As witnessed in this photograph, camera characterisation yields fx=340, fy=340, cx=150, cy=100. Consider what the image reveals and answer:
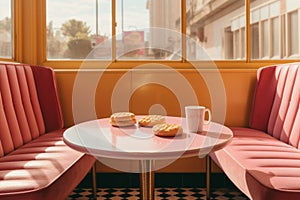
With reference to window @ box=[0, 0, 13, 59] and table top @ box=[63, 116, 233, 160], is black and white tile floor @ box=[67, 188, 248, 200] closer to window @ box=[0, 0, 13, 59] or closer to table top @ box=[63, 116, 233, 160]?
table top @ box=[63, 116, 233, 160]

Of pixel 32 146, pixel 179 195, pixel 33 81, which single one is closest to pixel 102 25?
pixel 33 81

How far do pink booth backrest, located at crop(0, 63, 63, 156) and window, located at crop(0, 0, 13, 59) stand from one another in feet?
1.21

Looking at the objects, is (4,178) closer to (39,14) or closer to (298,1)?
(39,14)

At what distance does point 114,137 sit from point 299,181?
789mm

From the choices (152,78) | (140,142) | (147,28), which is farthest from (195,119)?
(147,28)

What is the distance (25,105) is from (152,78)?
3.29 ft

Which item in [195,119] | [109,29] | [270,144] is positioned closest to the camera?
[195,119]

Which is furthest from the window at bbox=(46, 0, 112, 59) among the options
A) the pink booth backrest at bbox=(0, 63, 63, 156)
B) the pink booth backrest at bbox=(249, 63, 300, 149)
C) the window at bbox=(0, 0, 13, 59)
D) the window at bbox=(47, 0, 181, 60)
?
the pink booth backrest at bbox=(249, 63, 300, 149)

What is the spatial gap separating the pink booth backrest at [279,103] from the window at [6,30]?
2.03 meters

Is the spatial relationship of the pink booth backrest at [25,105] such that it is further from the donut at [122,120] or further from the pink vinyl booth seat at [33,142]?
the donut at [122,120]

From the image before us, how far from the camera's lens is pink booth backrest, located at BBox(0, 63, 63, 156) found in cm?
203

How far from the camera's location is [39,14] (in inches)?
117

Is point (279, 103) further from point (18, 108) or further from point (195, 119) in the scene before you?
point (18, 108)

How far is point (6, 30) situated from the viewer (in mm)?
2770
